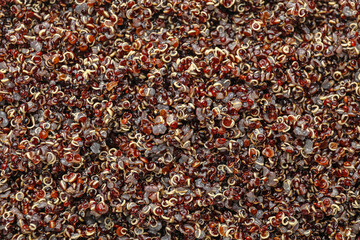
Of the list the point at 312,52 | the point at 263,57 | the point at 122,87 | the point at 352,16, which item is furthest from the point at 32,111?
the point at 352,16

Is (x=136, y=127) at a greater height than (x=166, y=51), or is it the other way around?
(x=166, y=51)

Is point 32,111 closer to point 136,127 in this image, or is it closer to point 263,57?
point 136,127

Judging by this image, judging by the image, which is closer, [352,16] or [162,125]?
[162,125]

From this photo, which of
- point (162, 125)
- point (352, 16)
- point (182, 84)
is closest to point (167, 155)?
point (162, 125)

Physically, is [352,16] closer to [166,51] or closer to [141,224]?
[166,51]

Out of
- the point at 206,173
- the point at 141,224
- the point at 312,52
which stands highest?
the point at 312,52

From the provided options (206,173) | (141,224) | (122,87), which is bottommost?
(141,224)
